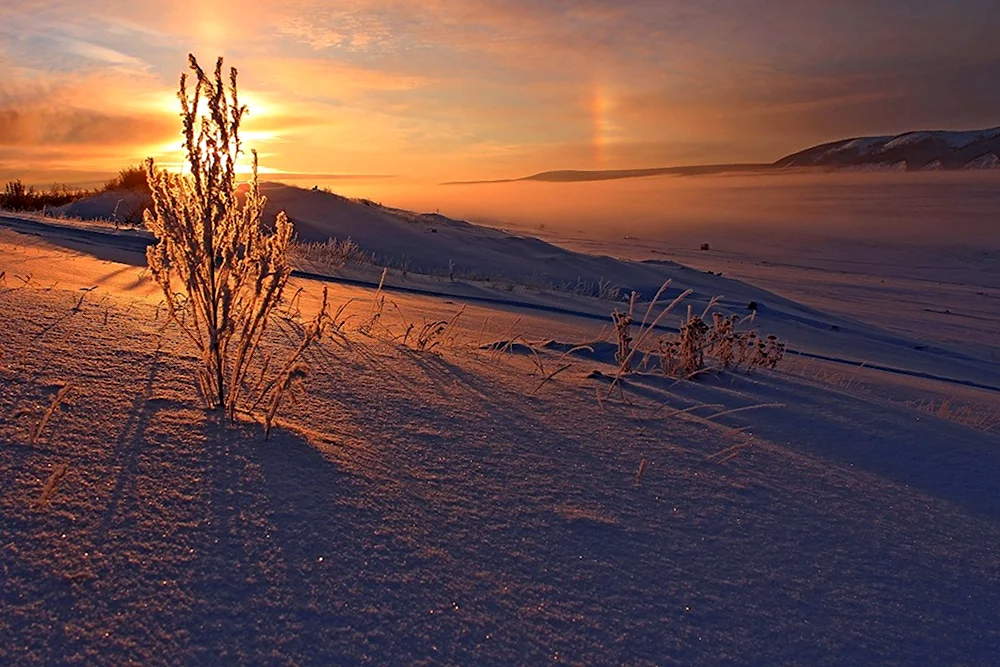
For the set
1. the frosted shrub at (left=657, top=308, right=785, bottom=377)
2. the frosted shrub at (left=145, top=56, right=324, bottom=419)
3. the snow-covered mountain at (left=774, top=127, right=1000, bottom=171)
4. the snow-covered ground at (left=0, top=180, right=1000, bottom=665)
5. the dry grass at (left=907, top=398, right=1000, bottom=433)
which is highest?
the snow-covered mountain at (left=774, top=127, right=1000, bottom=171)

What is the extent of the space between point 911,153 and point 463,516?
462 feet

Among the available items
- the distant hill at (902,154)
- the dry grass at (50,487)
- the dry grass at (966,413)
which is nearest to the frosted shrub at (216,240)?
the dry grass at (50,487)

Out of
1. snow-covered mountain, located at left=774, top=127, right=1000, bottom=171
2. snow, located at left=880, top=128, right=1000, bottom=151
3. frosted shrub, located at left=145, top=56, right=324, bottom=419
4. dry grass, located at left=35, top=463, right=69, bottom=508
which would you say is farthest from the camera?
snow, located at left=880, top=128, right=1000, bottom=151

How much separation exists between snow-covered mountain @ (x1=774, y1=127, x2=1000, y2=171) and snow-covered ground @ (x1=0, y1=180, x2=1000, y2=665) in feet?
368

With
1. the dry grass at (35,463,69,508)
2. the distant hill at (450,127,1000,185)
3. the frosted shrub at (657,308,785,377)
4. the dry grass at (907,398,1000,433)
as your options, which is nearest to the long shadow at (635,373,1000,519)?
the frosted shrub at (657,308,785,377)

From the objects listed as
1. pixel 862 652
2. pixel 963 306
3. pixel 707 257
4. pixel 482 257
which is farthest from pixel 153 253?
pixel 707 257

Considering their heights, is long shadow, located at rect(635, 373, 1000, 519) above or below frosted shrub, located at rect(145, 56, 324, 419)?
below

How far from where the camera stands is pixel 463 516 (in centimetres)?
162

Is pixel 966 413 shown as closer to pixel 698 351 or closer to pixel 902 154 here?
pixel 698 351

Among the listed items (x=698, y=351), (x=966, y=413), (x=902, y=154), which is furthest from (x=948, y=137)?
(x=698, y=351)

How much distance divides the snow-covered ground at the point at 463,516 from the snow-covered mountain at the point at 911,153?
112 meters

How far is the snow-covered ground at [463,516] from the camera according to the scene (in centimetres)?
123

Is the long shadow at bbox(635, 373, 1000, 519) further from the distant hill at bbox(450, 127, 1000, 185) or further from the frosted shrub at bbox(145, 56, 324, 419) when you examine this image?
the distant hill at bbox(450, 127, 1000, 185)

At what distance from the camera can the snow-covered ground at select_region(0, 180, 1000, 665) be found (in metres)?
1.23
